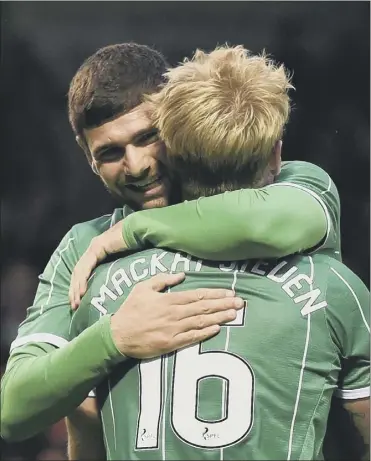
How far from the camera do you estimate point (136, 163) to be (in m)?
1.48

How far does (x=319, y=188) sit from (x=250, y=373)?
1.16 feet

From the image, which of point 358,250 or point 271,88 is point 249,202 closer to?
point 271,88

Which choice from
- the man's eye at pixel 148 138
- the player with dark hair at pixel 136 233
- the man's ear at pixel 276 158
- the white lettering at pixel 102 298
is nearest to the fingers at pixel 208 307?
the player with dark hair at pixel 136 233

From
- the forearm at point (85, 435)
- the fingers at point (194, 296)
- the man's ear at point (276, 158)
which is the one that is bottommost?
the forearm at point (85, 435)

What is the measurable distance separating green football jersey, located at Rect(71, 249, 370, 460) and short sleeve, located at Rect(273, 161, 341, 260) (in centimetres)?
7

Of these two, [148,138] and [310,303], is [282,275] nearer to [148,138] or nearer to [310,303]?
[310,303]

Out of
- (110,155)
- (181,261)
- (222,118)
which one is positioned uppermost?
(222,118)

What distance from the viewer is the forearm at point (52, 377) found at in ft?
4.21

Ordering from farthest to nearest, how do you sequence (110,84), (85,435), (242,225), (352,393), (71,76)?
(71,76), (85,435), (110,84), (352,393), (242,225)

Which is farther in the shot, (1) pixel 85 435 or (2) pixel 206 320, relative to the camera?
(1) pixel 85 435

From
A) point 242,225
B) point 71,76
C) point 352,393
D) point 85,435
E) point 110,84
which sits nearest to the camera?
point 242,225

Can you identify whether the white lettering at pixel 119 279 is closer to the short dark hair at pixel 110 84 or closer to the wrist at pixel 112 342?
the wrist at pixel 112 342

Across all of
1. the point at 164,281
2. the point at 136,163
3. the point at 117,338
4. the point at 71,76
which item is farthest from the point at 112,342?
the point at 71,76

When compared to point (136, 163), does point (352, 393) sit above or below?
below
